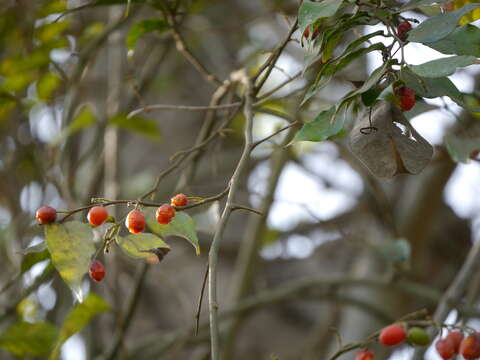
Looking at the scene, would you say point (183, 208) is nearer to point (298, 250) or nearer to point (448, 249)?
point (298, 250)

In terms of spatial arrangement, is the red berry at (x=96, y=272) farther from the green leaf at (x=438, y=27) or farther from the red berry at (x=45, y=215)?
the green leaf at (x=438, y=27)

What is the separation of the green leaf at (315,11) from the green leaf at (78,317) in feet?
2.20

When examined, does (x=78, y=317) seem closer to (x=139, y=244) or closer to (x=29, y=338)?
(x=29, y=338)

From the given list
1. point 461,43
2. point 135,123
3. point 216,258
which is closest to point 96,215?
point 216,258

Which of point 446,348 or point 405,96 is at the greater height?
point 405,96

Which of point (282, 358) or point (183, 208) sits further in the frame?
point (282, 358)

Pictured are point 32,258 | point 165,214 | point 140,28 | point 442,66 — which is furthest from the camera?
point 140,28

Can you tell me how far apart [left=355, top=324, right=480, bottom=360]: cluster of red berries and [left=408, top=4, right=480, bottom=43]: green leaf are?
375mm

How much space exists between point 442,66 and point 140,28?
55cm

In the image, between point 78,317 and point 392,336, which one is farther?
point 78,317

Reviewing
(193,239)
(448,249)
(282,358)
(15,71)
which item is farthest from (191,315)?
(193,239)

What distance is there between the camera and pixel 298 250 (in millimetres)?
2439

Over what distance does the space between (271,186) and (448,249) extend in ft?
3.88

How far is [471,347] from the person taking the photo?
805 mm
